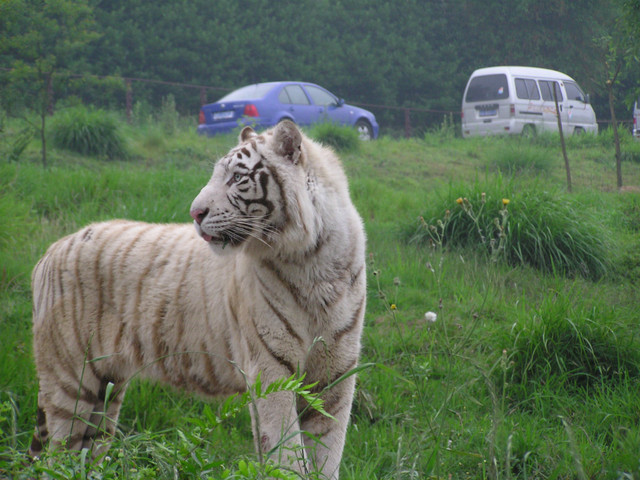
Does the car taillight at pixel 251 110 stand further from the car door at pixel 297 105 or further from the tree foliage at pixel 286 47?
the tree foliage at pixel 286 47

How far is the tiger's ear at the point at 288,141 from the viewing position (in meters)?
2.66

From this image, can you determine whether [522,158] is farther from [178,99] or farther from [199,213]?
[178,99]

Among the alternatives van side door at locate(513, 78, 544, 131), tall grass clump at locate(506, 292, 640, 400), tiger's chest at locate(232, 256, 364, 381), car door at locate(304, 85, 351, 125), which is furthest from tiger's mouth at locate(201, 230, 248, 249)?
car door at locate(304, 85, 351, 125)

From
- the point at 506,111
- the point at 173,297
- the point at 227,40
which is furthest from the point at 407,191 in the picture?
the point at 227,40

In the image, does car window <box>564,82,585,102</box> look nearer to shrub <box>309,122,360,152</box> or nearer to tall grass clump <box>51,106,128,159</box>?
shrub <box>309,122,360,152</box>

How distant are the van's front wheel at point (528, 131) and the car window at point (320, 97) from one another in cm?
535

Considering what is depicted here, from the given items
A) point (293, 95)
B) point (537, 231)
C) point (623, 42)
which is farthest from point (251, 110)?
point (537, 231)

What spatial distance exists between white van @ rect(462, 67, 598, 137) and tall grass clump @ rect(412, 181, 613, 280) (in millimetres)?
2028

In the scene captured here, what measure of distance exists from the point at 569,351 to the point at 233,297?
207 centimetres

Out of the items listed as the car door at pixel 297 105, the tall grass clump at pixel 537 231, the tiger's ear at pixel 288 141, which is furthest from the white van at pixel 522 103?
the tiger's ear at pixel 288 141

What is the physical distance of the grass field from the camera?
7.35 feet

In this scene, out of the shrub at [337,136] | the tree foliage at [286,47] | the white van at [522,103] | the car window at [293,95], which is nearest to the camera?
the white van at [522,103]

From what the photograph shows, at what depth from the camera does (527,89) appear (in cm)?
1109

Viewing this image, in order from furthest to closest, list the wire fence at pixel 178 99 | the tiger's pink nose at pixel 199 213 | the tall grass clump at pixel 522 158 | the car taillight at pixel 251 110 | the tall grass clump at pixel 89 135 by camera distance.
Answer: the wire fence at pixel 178 99
the car taillight at pixel 251 110
the tall grass clump at pixel 89 135
the tall grass clump at pixel 522 158
the tiger's pink nose at pixel 199 213
